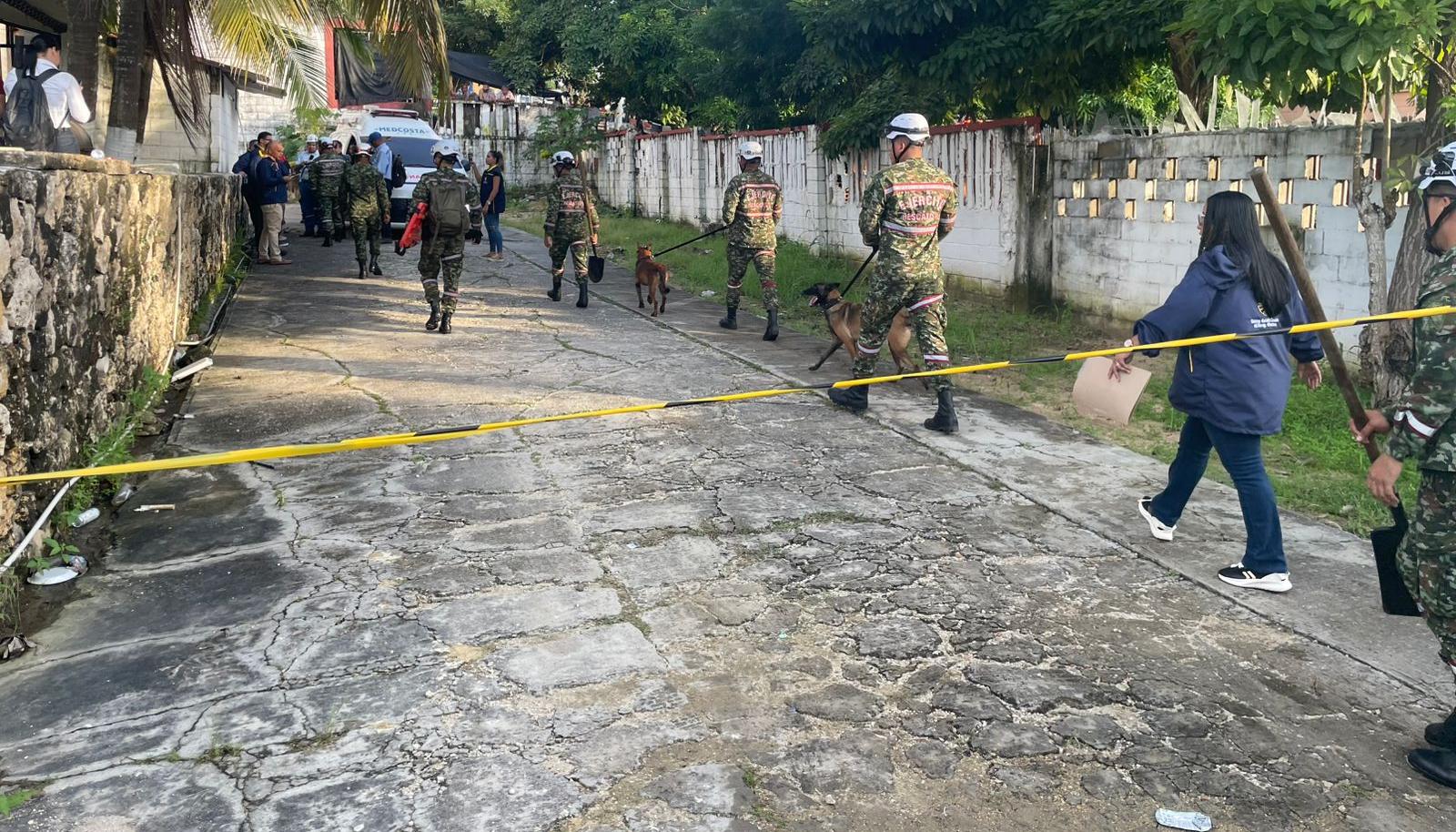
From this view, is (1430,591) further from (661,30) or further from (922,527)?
(661,30)

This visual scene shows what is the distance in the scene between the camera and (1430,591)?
11.4 feet

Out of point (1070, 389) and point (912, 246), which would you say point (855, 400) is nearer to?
point (912, 246)

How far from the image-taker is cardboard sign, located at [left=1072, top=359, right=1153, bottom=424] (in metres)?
4.97

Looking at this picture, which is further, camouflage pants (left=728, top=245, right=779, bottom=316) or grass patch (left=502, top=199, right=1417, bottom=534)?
camouflage pants (left=728, top=245, right=779, bottom=316)

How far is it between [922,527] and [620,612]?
166cm

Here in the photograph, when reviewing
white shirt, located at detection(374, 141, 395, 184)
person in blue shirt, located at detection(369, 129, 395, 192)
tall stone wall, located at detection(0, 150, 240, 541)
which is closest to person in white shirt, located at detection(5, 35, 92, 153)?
tall stone wall, located at detection(0, 150, 240, 541)

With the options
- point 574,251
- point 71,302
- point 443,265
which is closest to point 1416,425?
point 71,302

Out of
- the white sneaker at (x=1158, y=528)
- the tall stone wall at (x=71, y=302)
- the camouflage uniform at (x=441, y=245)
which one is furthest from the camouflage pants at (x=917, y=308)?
the camouflage uniform at (x=441, y=245)

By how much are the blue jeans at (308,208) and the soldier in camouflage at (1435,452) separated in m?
18.0

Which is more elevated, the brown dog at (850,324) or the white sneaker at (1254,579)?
the brown dog at (850,324)

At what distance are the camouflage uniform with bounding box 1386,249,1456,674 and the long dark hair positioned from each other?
115cm

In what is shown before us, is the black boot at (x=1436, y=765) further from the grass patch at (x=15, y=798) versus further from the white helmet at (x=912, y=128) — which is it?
the white helmet at (x=912, y=128)

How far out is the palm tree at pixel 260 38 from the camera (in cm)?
1105

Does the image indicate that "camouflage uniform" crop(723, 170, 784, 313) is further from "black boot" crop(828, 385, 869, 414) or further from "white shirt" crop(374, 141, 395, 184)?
"white shirt" crop(374, 141, 395, 184)
